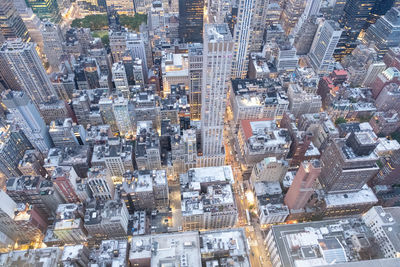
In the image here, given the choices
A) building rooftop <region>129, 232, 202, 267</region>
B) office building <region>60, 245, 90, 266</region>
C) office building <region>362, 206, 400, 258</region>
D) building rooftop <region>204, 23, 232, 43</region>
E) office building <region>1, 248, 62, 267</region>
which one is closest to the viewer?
building rooftop <region>129, 232, 202, 267</region>

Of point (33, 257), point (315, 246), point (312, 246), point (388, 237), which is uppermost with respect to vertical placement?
point (33, 257)

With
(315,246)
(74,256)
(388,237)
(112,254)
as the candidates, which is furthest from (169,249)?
(388,237)

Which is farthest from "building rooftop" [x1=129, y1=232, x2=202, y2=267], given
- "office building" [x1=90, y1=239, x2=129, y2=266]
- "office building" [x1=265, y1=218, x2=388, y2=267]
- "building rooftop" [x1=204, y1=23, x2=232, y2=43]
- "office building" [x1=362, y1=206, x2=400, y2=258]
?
"office building" [x1=362, y1=206, x2=400, y2=258]

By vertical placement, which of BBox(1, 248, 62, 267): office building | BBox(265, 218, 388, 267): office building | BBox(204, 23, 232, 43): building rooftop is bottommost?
BBox(265, 218, 388, 267): office building

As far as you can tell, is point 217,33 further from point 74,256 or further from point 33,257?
point 33,257

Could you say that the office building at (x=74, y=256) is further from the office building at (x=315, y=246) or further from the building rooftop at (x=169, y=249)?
the office building at (x=315, y=246)

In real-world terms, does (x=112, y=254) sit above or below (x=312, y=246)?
above

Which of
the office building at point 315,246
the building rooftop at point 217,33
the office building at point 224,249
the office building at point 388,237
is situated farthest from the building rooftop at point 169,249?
the office building at point 388,237

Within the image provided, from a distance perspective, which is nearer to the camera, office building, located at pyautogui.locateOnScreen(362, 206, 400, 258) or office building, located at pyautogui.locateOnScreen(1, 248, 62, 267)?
office building, located at pyautogui.locateOnScreen(1, 248, 62, 267)

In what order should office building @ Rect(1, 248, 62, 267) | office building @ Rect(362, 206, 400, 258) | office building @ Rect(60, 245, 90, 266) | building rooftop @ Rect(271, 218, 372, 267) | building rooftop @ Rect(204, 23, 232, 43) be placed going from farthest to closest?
office building @ Rect(362, 206, 400, 258), building rooftop @ Rect(271, 218, 372, 267), building rooftop @ Rect(204, 23, 232, 43), office building @ Rect(1, 248, 62, 267), office building @ Rect(60, 245, 90, 266)

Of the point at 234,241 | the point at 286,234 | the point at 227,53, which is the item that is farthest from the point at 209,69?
the point at 286,234

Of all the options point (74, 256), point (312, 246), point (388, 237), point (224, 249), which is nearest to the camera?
point (224, 249)

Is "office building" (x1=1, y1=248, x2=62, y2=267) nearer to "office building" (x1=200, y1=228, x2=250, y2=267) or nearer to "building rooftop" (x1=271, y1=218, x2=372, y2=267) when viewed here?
"office building" (x1=200, y1=228, x2=250, y2=267)
